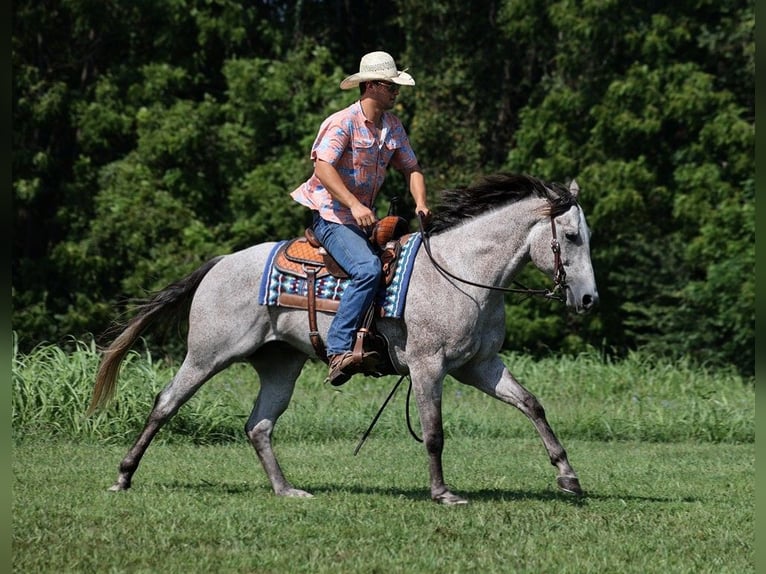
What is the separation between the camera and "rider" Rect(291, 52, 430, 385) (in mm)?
7613

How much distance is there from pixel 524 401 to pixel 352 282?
135cm

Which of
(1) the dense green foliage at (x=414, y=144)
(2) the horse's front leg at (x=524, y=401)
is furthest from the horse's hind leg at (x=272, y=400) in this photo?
(1) the dense green foliage at (x=414, y=144)

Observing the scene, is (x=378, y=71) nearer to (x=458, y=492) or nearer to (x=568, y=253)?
(x=568, y=253)

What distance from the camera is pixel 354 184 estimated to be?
788 cm

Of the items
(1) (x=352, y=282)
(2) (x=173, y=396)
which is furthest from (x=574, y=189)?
(2) (x=173, y=396)

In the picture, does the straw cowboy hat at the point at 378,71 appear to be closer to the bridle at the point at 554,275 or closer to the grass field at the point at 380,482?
the bridle at the point at 554,275

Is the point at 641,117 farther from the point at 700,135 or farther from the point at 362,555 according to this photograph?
the point at 362,555

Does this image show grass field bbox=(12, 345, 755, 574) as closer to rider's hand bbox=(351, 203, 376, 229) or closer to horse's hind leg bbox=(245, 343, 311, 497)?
horse's hind leg bbox=(245, 343, 311, 497)

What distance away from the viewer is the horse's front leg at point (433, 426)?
7.61m

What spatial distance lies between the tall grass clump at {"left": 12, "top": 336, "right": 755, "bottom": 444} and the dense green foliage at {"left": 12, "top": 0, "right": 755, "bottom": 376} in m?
6.77

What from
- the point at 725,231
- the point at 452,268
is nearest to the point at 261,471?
the point at 452,268

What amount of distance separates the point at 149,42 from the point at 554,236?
20440 millimetres

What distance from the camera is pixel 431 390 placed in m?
7.62

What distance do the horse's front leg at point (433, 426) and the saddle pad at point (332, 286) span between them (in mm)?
478
